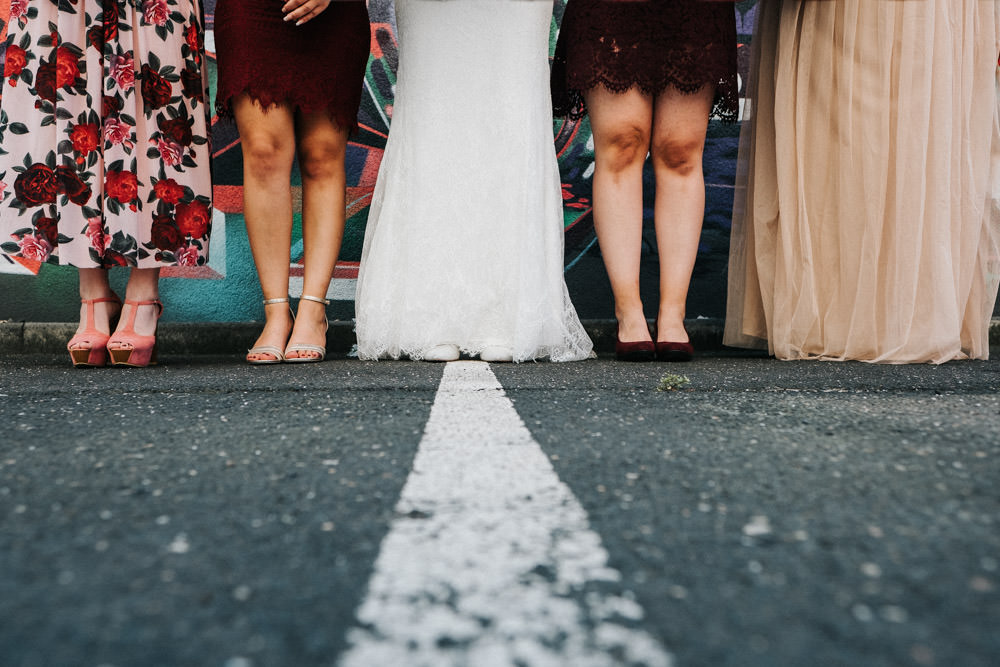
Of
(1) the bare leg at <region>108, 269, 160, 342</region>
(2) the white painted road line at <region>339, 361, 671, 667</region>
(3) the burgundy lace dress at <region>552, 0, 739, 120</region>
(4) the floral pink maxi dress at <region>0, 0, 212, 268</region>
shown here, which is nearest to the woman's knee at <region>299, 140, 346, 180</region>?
(4) the floral pink maxi dress at <region>0, 0, 212, 268</region>

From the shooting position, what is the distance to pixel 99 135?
2.20m

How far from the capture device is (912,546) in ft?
2.07

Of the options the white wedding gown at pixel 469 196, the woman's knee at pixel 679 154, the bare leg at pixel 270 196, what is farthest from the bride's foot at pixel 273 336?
the woman's knee at pixel 679 154

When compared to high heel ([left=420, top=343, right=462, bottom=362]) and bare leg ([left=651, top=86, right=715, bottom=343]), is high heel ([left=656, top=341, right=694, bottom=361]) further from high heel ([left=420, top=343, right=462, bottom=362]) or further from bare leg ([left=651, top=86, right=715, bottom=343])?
high heel ([left=420, top=343, right=462, bottom=362])

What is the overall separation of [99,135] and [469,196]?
1.16 metres

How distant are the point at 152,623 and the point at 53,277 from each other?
3.99 m

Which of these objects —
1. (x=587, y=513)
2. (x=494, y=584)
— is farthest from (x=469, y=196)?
(x=494, y=584)

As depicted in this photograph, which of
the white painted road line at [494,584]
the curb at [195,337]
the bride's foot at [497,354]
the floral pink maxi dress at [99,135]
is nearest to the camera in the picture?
the white painted road line at [494,584]

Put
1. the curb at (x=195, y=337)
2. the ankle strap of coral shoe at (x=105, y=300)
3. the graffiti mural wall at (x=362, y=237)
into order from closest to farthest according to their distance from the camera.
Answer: the ankle strap of coral shoe at (x=105, y=300) < the curb at (x=195, y=337) < the graffiti mural wall at (x=362, y=237)

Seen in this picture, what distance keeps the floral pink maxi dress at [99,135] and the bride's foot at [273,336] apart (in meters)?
0.31

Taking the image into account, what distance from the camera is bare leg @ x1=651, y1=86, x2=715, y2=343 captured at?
245 cm

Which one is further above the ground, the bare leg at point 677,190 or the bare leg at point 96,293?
the bare leg at point 677,190

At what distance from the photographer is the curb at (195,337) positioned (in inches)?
135

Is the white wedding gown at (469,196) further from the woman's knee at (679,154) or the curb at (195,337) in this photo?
the curb at (195,337)
